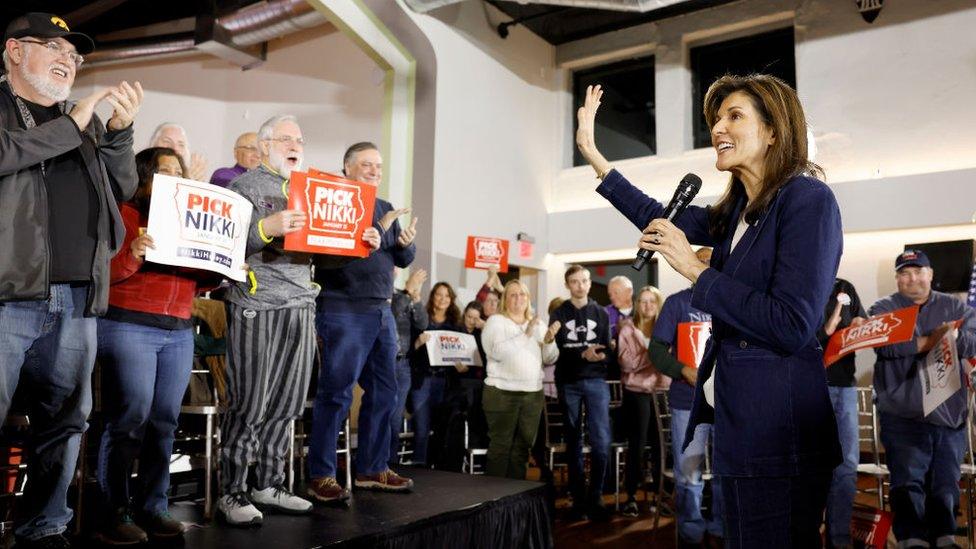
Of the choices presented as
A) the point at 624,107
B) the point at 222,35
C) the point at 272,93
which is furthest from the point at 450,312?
the point at 624,107

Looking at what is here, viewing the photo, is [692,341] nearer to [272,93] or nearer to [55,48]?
[55,48]

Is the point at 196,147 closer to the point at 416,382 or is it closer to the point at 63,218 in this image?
the point at 416,382

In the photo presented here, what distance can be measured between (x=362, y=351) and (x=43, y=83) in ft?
5.03

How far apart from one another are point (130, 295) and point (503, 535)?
1.93 m

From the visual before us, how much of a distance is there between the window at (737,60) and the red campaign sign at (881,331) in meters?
5.14

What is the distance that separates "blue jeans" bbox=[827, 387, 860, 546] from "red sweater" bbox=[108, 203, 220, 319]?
2.94 m

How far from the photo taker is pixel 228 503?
2.55 m

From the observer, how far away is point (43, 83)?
2029mm

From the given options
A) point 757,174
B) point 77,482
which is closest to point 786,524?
point 757,174

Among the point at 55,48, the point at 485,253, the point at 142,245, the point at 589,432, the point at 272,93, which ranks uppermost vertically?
the point at 272,93

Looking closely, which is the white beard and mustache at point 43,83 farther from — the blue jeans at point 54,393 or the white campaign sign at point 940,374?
the white campaign sign at point 940,374

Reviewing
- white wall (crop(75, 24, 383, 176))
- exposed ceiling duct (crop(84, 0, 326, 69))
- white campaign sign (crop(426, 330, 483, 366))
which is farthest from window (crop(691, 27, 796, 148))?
exposed ceiling duct (crop(84, 0, 326, 69))

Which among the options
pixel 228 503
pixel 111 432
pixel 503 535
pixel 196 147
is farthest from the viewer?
pixel 196 147

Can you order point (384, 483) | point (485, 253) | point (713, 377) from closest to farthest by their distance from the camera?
point (713, 377) → point (384, 483) → point (485, 253)
